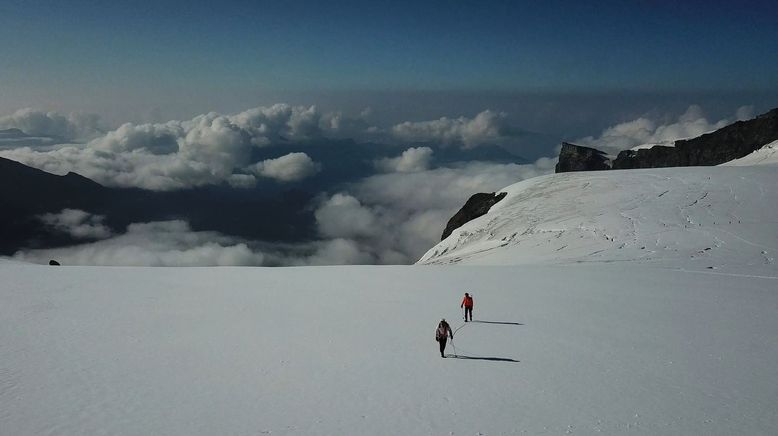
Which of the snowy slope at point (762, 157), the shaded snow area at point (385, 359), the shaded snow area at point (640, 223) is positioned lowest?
the shaded snow area at point (385, 359)

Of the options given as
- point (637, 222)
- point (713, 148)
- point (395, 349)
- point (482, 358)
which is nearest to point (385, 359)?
point (395, 349)

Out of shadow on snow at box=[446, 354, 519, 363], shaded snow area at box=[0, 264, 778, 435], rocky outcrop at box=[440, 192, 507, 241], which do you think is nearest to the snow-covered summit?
rocky outcrop at box=[440, 192, 507, 241]

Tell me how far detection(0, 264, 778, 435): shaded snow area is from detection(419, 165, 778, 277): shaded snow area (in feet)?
28.5

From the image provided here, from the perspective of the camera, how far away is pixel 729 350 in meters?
16.2

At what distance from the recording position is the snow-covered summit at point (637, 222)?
35594 millimetres

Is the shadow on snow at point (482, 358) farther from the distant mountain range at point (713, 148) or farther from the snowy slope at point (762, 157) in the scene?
the distant mountain range at point (713, 148)

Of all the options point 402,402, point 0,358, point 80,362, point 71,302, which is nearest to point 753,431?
point 402,402

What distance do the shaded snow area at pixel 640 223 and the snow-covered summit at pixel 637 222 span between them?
2.9 inches

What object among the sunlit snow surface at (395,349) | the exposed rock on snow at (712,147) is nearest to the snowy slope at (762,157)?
the exposed rock on snow at (712,147)

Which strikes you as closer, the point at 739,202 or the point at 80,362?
the point at 80,362

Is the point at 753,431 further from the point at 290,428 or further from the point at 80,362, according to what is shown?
the point at 80,362

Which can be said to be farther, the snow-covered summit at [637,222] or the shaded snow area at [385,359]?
the snow-covered summit at [637,222]

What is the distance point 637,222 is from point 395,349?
36026mm

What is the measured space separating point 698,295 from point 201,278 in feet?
94.8
